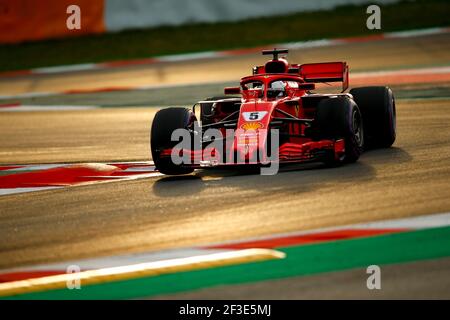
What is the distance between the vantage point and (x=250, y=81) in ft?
33.3

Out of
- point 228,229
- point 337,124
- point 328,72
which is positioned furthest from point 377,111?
point 228,229

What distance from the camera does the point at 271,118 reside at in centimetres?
951

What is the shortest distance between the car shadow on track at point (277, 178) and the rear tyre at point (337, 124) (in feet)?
0.37

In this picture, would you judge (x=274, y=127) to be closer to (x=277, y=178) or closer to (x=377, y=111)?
(x=277, y=178)

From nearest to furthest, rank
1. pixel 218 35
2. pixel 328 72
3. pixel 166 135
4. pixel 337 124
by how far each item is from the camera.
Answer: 1. pixel 337 124
2. pixel 166 135
3. pixel 328 72
4. pixel 218 35

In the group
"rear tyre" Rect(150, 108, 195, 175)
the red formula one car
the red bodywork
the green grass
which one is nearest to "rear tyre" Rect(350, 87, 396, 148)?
the red formula one car

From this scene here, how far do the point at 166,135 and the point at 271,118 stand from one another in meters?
0.93

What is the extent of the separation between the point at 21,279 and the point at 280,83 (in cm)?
432

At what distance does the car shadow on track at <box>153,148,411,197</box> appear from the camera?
873cm

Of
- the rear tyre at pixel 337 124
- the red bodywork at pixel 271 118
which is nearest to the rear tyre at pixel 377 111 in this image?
the red bodywork at pixel 271 118

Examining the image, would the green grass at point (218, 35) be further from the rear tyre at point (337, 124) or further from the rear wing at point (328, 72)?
the rear tyre at point (337, 124)

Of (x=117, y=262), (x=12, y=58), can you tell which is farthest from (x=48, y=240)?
(x=12, y=58)

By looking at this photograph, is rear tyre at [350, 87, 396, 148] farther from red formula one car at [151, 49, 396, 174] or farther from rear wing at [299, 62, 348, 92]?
rear wing at [299, 62, 348, 92]

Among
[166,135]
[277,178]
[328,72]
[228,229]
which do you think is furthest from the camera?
[328,72]
